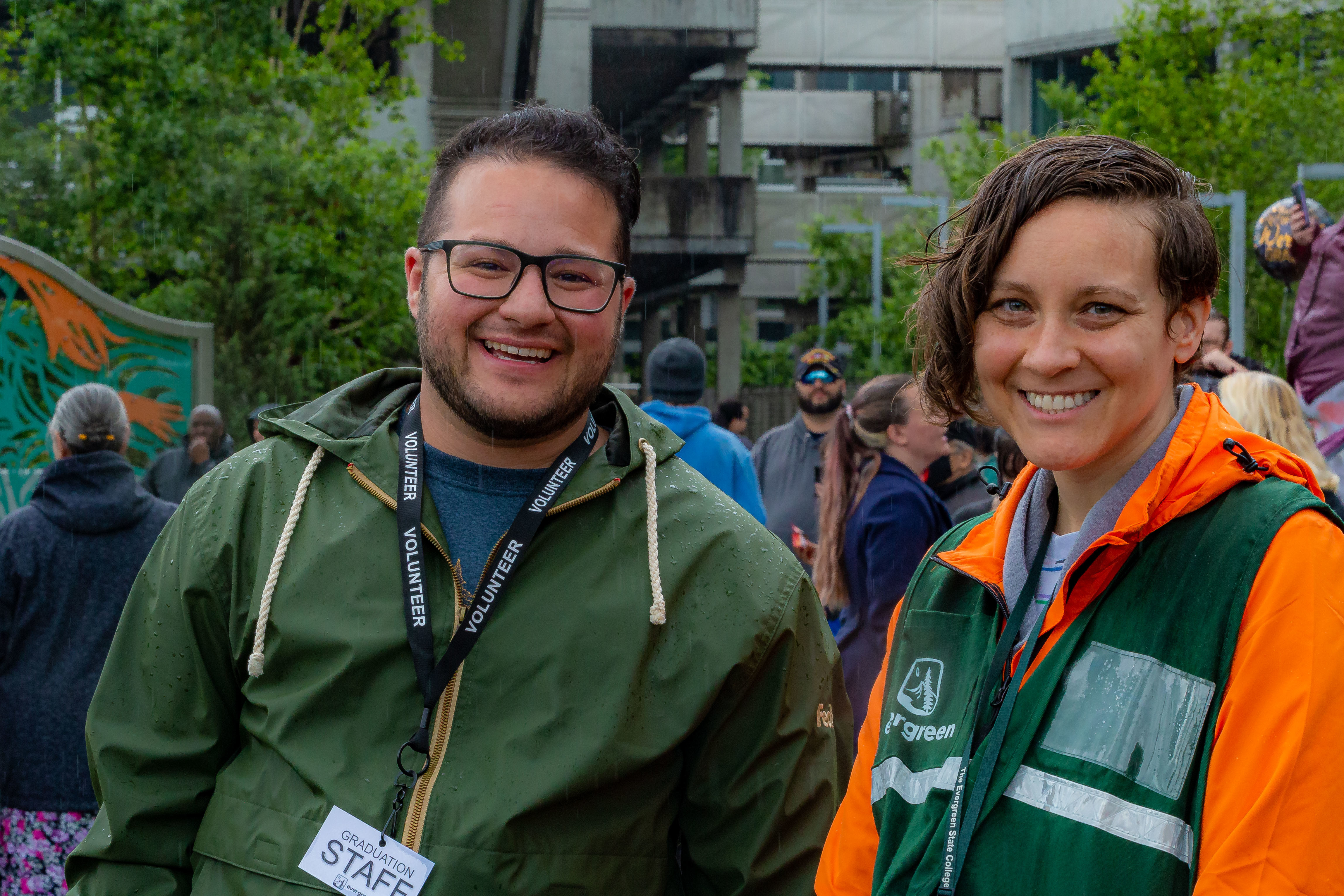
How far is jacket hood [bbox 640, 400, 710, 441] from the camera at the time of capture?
20.0ft

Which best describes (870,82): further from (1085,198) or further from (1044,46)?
(1085,198)

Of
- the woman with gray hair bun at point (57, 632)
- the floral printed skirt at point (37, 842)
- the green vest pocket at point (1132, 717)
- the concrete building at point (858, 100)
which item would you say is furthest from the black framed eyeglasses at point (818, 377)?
the concrete building at point (858, 100)

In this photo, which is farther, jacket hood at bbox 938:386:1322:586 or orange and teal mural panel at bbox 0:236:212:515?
orange and teal mural panel at bbox 0:236:212:515

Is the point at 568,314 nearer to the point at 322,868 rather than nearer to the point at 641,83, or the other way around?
the point at 322,868

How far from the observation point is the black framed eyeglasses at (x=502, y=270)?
2559mm

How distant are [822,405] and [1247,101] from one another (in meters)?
17.3

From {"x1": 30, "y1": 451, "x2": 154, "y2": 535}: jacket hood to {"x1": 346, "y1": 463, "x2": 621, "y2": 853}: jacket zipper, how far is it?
2.99m

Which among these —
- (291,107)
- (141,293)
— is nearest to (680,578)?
(141,293)

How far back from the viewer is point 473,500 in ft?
8.66

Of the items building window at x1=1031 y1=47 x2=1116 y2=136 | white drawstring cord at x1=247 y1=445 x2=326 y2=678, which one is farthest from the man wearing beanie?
building window at x1=1031 y1=47 x2=1116 y2=136

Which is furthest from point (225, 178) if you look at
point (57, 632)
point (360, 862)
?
point (360, 862)

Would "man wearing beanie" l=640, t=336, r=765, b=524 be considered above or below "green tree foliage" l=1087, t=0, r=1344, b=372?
below

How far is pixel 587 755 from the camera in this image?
2393 millimetres

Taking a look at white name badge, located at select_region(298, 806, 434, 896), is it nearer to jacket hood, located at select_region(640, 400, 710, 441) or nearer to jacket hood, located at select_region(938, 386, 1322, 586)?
jacket hood, located at select_region(938, 386, 1322, 586)
